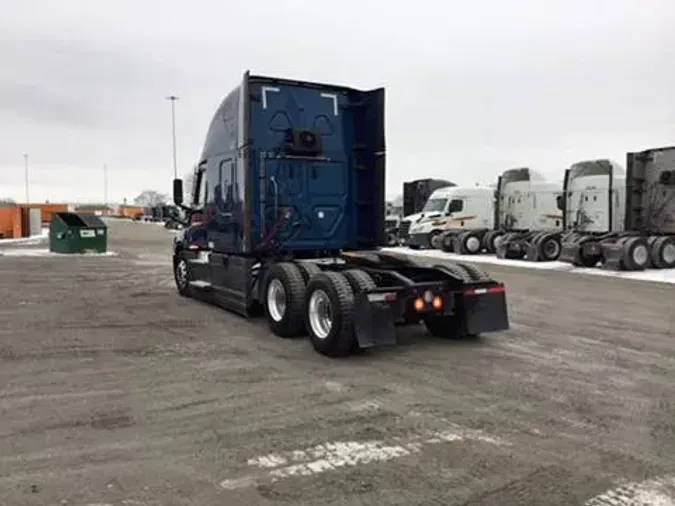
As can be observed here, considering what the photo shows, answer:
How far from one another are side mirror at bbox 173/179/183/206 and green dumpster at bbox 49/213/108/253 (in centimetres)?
1515

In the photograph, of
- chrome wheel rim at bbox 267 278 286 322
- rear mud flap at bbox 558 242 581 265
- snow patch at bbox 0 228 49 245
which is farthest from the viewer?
snow patch at bbox 0 228 49 245

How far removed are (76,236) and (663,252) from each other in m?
21.3

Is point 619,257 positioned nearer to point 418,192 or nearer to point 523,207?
point 523,207

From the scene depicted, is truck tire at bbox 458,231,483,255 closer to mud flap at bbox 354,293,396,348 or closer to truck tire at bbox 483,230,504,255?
truck tire at bbox 483,230,504,255

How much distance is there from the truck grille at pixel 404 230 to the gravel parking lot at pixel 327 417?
21.8 meters

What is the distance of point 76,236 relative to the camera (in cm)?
2683

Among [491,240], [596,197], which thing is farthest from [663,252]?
[491,240]

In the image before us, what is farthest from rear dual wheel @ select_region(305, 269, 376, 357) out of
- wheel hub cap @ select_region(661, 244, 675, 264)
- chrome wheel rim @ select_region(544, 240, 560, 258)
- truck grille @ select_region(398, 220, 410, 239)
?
truck grille @ select_region(398, 220, 410, 239)

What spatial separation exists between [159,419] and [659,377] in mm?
5106

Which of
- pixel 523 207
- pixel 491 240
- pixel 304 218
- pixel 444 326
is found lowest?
pixel 444 326

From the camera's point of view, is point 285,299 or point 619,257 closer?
point 285,299

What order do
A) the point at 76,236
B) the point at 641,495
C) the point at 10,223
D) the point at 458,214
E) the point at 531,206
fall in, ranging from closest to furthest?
1. the point at 641,495
2. the point at 76,236
3. the point at 531,206
4. the point at 458,214
5. the point at 10,223

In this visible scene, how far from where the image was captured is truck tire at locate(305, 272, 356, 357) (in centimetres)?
766

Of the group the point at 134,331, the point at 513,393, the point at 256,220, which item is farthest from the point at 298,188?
the point at 513,393
